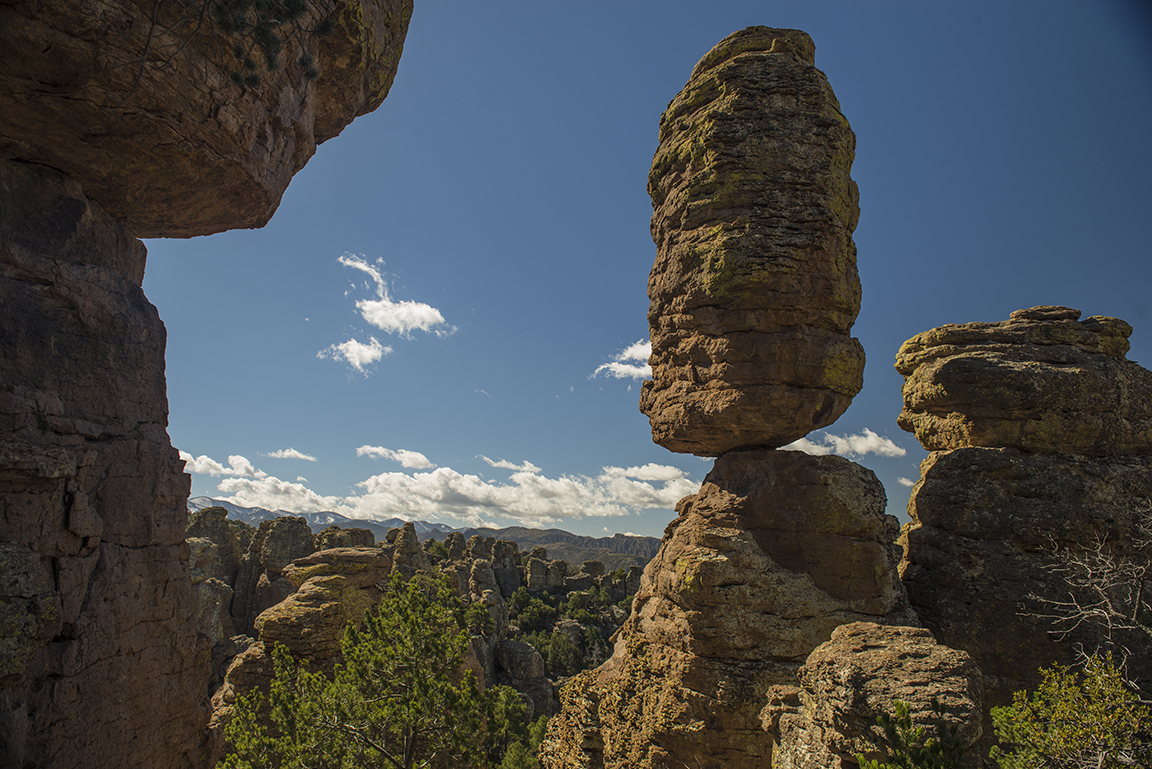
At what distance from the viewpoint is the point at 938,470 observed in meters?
14.4

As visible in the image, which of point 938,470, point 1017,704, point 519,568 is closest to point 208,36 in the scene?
point 1017,704

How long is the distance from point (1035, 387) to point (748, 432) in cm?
774

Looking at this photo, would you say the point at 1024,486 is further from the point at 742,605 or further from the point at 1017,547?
the point at 742,605

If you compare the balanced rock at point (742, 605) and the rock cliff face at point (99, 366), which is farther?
the balanced rock at point (742, 605)

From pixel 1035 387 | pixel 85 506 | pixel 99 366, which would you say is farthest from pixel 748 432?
pixel 99 366

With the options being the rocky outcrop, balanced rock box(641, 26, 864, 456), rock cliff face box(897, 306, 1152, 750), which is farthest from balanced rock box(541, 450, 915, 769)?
the rocky outcrop

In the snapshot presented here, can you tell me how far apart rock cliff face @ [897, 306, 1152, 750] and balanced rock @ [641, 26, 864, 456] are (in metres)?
3.93

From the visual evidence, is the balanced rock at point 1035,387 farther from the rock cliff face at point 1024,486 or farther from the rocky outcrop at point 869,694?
the rocky outcrop at point 869,694

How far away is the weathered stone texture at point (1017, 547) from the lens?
12055mm

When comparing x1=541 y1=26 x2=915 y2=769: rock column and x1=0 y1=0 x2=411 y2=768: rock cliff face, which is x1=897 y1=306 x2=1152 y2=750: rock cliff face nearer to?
x1=541 y1=26 x2=915 y2=769: rock column

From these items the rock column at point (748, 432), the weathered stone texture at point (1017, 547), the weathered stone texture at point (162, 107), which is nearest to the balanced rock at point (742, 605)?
the rock column at point (748, 432)

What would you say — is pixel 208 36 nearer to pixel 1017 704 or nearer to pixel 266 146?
pixel 266 146

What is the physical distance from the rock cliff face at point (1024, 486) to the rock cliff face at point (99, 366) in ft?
50.2

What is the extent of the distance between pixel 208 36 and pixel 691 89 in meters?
11.0
